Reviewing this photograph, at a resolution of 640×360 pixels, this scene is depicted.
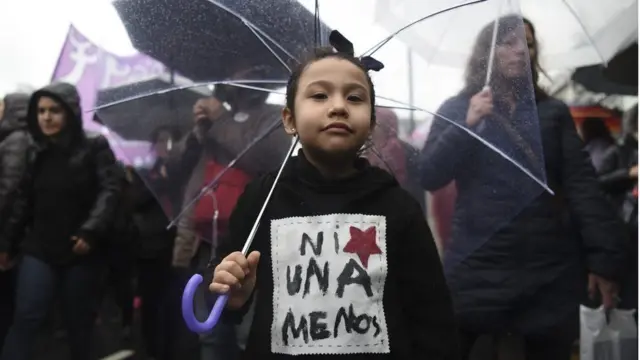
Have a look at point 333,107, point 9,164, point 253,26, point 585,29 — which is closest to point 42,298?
point 9,164

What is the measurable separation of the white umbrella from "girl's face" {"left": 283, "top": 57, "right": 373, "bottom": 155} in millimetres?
405

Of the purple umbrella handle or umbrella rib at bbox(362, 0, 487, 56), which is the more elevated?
umbrella rib at bbox(362, 0, 487, 56)

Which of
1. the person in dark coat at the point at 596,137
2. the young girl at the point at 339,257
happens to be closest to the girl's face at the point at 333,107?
the young girl at the point at 339,257

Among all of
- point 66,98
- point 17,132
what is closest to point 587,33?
point 66,98

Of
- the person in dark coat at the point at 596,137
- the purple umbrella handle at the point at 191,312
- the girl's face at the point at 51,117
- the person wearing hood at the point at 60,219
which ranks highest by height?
the person in dark coat at the point at 596,137

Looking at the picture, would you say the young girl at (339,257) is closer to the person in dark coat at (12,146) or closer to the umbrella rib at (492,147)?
the umbrella rib at (492,147)

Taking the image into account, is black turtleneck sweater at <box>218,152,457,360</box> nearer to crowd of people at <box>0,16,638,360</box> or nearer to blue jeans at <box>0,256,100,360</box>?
crowd of people at <box>0,16,638,360</box>

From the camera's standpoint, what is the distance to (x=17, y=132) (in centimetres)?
376

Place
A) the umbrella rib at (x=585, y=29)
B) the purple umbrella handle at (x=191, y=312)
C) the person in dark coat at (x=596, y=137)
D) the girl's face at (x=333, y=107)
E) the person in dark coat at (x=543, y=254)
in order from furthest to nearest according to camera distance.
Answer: the person in dark coat at (x=596, y=137)
the umbrella rib at (x=585, y=29)
the person in dark coat at (x=543, y=254)
the girl's face at (x=333, y=107)
the purple umbrella handle at (x=191, y=312)

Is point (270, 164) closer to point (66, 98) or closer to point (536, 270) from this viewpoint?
point (536, 270)

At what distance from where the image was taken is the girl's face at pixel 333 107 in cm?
183

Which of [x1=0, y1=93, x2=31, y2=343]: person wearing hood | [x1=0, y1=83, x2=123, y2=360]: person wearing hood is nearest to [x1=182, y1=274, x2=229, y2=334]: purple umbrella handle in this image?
[x1=0, y1=83, x2=123, y2=360]: person wearing hood

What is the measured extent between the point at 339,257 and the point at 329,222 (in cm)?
9

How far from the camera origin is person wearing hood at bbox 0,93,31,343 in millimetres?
3549
